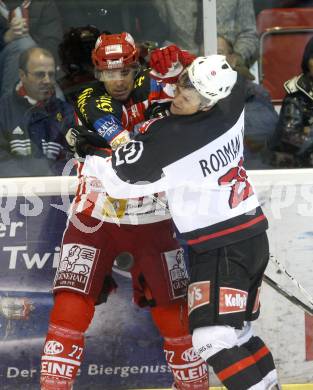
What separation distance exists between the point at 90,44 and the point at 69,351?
1.31 metres

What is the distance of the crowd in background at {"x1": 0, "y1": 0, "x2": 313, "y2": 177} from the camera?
396 centimetres

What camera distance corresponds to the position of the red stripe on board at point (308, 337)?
4023mm

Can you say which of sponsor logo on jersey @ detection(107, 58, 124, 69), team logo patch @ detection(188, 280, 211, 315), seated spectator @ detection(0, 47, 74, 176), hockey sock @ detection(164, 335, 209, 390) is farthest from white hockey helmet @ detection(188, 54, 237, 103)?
hockey sock @ detection(164, 335, 209, 390)

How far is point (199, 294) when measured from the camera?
135 inches

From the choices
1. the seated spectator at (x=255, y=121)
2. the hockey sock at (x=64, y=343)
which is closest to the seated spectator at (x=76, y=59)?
the seated spectator at (x=255, y=121)

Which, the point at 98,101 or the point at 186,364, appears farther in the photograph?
the point at 186,364

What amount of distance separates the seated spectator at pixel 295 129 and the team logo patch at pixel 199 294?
79 cm

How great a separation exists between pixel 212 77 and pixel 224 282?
72cm

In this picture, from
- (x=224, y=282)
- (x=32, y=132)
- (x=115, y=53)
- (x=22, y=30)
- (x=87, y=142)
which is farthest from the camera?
(x=22, y=30)

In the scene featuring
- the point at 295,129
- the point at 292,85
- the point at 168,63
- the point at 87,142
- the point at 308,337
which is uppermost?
the point at 168,63

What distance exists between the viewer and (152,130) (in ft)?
10.9

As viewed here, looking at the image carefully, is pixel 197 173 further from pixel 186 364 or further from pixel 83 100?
pixel 186 364

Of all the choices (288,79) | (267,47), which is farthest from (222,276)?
(267,47)

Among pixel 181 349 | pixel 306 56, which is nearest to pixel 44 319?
pixel 181 349
